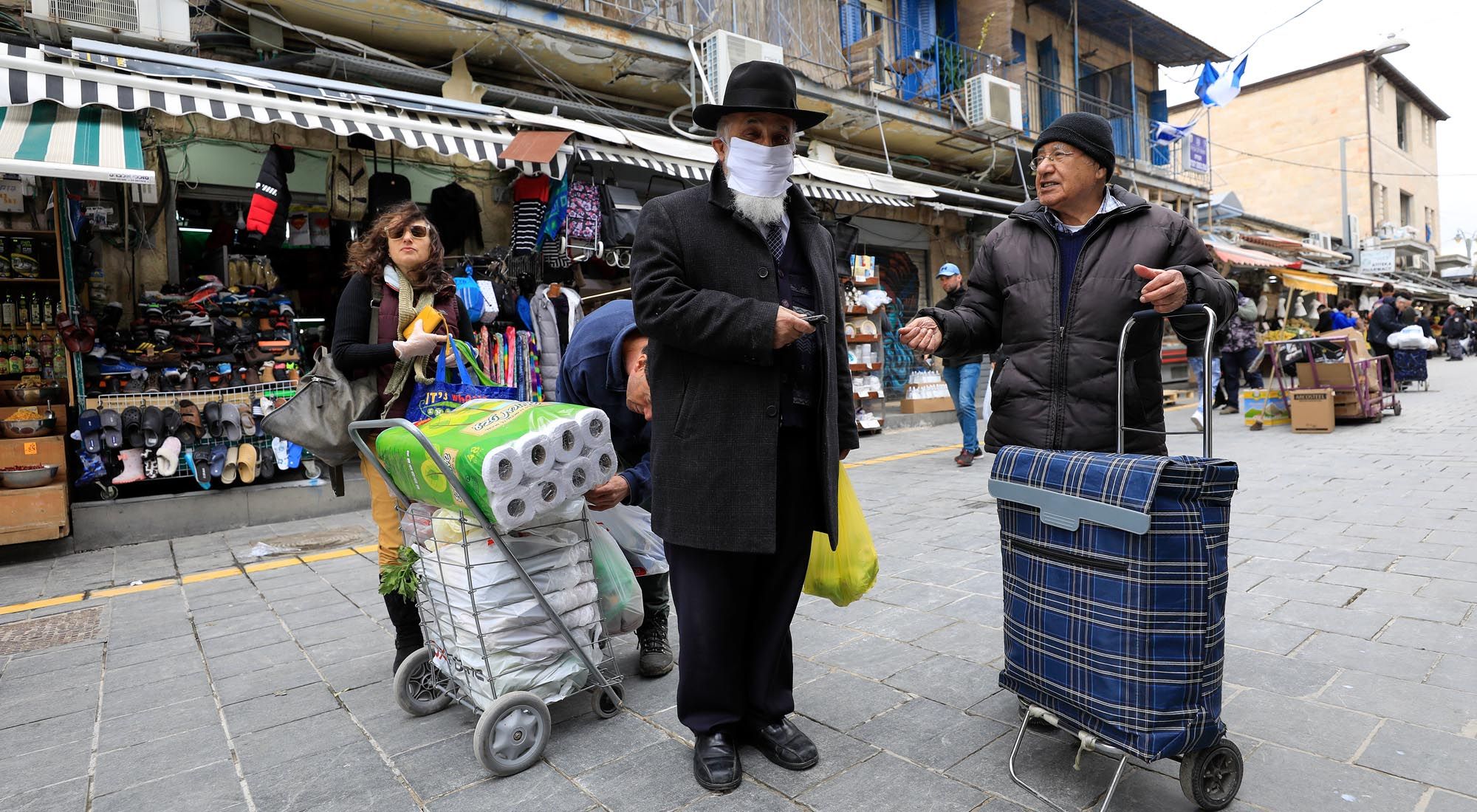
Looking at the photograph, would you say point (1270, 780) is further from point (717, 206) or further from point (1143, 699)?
point (717, 206)

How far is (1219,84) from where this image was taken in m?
14.4

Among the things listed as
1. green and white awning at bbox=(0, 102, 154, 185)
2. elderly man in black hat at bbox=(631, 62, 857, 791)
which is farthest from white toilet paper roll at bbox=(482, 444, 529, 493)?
green and white awning at bbox=(0, 102, 154, 185)

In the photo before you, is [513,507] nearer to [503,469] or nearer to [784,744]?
[503,469]

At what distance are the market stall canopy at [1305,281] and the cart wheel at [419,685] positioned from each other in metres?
23.0

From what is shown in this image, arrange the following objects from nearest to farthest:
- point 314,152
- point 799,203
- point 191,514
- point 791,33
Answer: point 799,203 → point 191,514 → point 314,152 → point 791,33

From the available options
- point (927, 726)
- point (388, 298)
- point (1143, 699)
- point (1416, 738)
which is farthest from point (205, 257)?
point (1416, 738)

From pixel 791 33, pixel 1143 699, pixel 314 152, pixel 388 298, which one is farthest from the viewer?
pixel 791 33

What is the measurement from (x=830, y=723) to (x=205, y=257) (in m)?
7.69

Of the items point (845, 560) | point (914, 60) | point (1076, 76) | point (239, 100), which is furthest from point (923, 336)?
point (1076, 76)

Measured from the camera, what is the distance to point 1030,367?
261cm

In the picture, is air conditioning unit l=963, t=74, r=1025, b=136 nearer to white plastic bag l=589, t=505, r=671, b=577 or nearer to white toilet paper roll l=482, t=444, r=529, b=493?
white plastic bag l=589, t=505, r=671, b=577

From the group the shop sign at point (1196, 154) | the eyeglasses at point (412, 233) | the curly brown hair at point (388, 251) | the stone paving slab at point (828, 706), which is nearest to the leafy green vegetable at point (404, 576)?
the stone paving slab at point (828, 706)

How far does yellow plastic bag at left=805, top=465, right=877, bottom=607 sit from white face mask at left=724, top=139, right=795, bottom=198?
92 cm

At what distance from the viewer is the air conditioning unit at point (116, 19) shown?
611 centimetres
